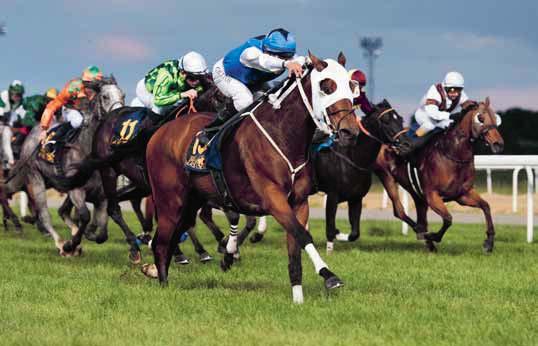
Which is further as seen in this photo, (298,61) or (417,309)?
(298,61)

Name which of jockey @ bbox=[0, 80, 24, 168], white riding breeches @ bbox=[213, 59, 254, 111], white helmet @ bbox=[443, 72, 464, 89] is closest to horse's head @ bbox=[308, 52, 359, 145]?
white riding breeches @ bbox=[213, 59, 254, 111]

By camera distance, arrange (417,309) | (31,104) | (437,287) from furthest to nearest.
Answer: (31,104), (437,287), (417,309)

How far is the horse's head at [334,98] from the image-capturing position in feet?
20.9

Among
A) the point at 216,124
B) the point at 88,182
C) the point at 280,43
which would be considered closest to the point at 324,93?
the point at 280,43

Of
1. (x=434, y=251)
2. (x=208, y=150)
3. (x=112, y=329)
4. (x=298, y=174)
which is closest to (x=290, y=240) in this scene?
(x=298, y=174)

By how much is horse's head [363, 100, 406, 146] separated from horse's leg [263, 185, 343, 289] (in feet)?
15.9

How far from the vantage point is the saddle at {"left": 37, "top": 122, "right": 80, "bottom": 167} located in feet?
36.4

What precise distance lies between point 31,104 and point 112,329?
31.1ft

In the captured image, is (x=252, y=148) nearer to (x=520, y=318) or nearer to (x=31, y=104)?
(x=520, y=318)

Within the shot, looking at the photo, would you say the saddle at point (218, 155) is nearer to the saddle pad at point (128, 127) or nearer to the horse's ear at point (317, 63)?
the horse's ear at point (317, 63)

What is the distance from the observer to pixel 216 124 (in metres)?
7.40

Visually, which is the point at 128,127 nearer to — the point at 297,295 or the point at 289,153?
the point at 289,153

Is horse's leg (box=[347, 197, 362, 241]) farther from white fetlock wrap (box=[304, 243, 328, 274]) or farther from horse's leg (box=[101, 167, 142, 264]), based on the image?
white fetlock wrap (box=[304, 243, 328, 274])

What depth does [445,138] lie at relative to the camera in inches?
454
